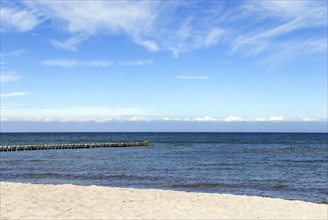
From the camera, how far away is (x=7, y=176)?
2684 cm

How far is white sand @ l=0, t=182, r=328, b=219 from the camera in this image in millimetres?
11953

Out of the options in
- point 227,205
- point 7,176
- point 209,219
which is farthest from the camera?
point 7,176

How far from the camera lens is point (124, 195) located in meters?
15.7

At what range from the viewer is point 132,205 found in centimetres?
1356

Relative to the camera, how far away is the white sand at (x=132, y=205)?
12.0m

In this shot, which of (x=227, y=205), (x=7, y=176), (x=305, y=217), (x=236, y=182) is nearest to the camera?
(x=305, y=217)

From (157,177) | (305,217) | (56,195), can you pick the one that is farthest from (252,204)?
(157,177)

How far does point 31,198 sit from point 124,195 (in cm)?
364

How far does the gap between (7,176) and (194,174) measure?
13470 mm

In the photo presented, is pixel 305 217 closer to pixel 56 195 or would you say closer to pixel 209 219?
pixel 209 219

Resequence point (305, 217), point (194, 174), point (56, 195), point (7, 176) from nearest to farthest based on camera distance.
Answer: point (305, 217) < point (56, 195) < point (7, 176) < point (194, 174)

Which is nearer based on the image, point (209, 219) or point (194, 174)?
point (209, 219)

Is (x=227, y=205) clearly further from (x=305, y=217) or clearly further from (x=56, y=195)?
(x=56, y=195)

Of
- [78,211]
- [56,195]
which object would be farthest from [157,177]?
[78,211]
